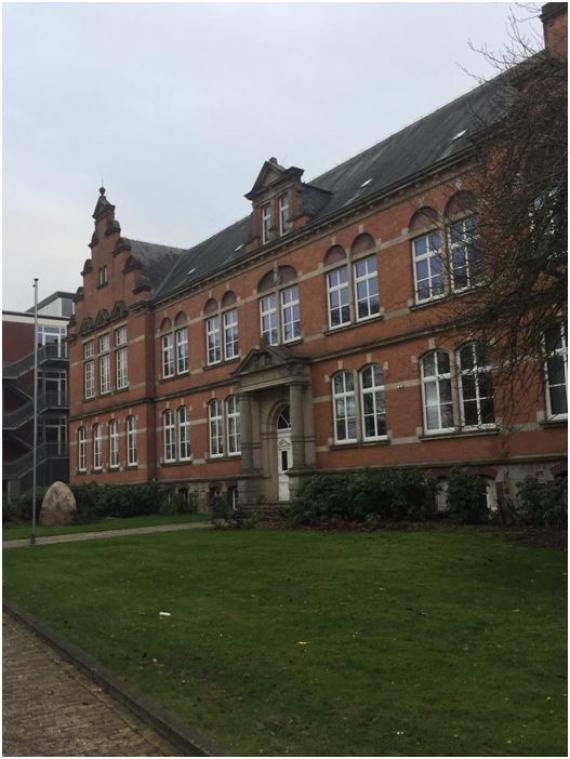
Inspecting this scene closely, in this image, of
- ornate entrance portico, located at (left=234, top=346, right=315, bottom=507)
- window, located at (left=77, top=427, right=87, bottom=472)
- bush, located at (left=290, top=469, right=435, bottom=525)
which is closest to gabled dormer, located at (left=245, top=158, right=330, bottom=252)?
ornate entrance portico, located at (left=234, top=346, right=315, bottom=507)

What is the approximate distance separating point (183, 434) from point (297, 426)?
9818 millimetres

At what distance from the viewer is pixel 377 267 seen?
70.6 feet

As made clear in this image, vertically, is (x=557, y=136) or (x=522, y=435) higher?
(x=557, y=136)

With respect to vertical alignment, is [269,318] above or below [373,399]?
above

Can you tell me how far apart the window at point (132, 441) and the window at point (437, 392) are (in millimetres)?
18559

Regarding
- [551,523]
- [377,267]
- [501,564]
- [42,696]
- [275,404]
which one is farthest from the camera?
[275,404]

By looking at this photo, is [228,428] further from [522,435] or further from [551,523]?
[551,523]

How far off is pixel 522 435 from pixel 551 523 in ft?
8.93

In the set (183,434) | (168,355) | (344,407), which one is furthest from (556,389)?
(168,355)

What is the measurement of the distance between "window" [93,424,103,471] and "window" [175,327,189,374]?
839 centimetres

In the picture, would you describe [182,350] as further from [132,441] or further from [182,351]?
[132,441]

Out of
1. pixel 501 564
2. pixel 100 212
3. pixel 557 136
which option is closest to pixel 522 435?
pixel 501 564

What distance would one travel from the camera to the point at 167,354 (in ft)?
108

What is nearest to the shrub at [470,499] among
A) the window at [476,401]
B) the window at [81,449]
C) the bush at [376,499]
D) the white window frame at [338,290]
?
the bush at [376,499]
